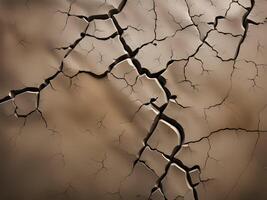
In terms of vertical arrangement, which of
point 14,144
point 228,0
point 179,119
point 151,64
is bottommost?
point 14,144

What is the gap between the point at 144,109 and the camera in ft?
6.07

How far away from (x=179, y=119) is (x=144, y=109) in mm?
157

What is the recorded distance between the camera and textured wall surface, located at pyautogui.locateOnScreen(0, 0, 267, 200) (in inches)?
69.3

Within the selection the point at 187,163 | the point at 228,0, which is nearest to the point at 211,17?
the point at 228,0

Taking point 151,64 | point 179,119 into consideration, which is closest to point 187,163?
point 179,119

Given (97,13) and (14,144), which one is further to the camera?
(97,13)

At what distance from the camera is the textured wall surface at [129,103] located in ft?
5.77

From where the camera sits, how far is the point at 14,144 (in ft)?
5.68

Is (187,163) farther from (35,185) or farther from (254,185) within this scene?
(35,185)

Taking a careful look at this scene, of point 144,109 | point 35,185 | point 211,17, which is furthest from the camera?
point 211,17

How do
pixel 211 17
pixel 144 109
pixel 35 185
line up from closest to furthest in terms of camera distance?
pixel 35 185, pixel 144 109, pixel 211 17

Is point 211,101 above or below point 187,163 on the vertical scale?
above

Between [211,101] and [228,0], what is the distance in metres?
Answer: 0.50

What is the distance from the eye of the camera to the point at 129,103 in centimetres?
185
